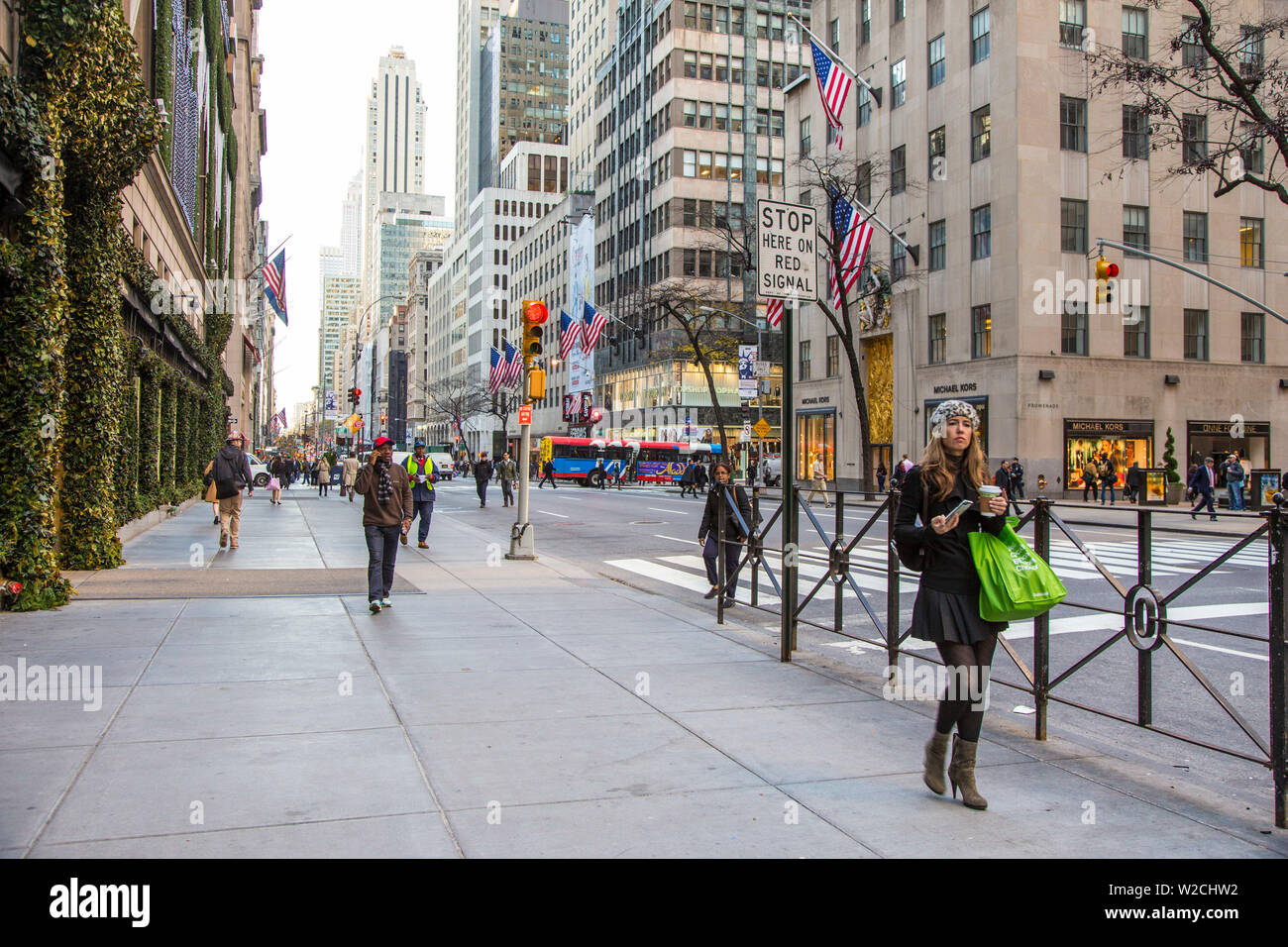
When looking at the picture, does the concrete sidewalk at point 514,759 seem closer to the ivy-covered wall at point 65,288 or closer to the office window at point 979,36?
the ivy-covered wall at point 65,288

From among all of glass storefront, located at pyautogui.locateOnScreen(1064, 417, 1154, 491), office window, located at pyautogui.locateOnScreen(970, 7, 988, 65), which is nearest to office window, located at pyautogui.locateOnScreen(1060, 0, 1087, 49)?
office window, located at pyautogui.locateOnScreen(970, 7, 988, 65)

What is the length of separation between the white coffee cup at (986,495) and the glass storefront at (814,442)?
154 feet

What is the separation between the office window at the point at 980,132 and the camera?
4028 centimetres

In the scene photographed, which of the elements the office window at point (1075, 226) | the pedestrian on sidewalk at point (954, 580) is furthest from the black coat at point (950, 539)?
the office window at point (1075, 226)

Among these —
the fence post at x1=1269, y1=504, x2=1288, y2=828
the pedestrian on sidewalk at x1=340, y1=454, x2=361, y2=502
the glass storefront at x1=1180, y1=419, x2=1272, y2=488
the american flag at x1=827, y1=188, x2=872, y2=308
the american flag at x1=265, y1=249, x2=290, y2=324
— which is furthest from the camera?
the american flag at x1=265, y1=249, x2=290, y2=324

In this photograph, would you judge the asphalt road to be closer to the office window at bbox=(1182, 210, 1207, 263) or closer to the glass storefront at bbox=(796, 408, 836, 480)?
the office window at bbox=(1182, 210, 1207, 263)

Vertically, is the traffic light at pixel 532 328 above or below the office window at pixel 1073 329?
below

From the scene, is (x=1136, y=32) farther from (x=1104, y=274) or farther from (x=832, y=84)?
(x=1104, y=274)

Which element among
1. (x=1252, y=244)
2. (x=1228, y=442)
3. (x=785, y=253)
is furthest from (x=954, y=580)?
Result: (x=1252, y=244)

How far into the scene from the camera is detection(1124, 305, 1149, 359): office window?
131 ft

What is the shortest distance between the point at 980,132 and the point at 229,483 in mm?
34190

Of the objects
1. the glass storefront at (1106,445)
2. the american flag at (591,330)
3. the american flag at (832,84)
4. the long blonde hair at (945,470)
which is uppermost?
the american flag at (832,84)

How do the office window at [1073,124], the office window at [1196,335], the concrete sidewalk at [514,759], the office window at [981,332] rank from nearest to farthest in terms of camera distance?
the concrete sidewalk at [514,759] < the office window at [1073,124] < the office window at [981,332] < the office window at [1196,335]

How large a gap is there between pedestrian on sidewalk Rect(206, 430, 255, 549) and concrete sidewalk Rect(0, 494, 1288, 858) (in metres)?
7.97
